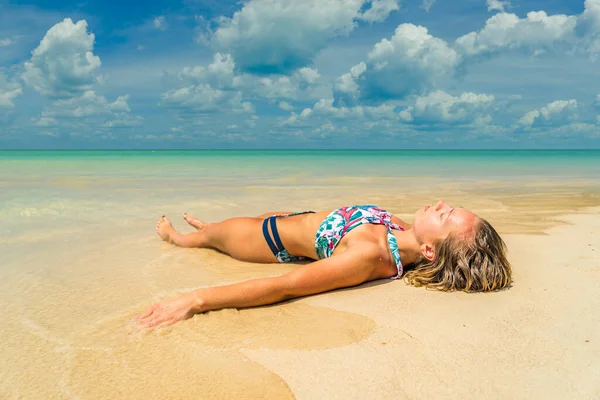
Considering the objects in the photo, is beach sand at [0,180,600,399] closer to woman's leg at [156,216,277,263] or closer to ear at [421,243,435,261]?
woman's leg at [156,216,277,263]

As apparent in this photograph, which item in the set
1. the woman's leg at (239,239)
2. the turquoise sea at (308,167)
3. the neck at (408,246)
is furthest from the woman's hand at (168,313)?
the turquoise sea at (308,167)

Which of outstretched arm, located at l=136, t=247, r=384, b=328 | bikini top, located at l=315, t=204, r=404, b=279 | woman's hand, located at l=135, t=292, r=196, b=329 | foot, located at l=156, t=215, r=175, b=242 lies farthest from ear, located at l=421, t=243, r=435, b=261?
foot, located at l=156, t=215, r=175, b=242

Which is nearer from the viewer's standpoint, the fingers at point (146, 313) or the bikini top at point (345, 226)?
the fingers at point (146, 313)

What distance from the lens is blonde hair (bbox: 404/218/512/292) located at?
3512mm

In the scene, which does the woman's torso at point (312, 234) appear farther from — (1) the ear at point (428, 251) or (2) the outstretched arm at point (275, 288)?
(1) the ear at point (428, 251)

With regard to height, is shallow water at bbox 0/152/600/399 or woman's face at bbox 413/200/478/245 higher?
woman's face at bbox 413/200/478/245

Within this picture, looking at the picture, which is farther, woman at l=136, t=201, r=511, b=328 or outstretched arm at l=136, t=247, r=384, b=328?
woman at l=136, t=201, r=511, b=328

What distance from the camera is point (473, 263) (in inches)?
139

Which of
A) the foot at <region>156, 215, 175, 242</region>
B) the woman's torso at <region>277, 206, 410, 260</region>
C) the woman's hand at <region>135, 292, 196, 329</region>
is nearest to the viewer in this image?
the woman's hand at <region>135, 292, 196, 329</region>

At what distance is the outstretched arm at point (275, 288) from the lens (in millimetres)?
2930

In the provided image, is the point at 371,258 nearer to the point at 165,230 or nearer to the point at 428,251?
the point at 428,251

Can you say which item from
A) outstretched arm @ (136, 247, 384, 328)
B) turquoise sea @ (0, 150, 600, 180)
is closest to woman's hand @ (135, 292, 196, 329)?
outstretched arm @ (136, 247, 384, 328)

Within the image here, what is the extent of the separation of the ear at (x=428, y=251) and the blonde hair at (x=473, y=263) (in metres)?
0.10

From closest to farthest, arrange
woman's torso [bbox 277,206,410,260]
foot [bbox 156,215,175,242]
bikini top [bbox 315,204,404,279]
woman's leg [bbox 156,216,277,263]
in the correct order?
woman's torso [bbox 277,206,410,260] → bikini top [bbox 315,204,404,279] → woman's leg [bbox 156,216,277,263] → foot [bbox 156,215,175,242]
